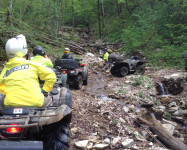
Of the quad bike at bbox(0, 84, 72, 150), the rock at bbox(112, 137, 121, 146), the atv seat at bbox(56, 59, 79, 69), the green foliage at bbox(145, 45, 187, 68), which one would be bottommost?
the rock at bbox(112, 137, 121, 146)

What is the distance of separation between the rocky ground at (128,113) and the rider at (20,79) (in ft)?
5.18

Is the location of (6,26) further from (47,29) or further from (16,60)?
(47,29)

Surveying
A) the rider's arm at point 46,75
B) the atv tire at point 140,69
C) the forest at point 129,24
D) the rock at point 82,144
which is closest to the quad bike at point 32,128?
the rider's arm at point 46,75

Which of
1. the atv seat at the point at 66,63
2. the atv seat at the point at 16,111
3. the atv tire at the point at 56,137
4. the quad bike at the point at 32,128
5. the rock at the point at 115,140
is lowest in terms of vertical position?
the rock at the point at 115,140

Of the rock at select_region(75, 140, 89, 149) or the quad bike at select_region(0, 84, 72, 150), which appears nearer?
the quad bike at select_region(0, 84, 72, 150)

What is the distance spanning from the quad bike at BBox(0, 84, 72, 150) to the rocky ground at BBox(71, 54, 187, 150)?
1008 millimetres

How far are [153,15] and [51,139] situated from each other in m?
18.7

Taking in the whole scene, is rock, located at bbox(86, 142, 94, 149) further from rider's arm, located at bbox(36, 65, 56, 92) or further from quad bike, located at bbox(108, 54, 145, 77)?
quad bike, located at bbox(108, 54, 145, 77)

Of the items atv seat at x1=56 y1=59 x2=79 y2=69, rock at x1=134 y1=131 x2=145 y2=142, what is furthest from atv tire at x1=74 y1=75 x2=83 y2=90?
rock at x1=134 y1=131 x2=145 y2=142

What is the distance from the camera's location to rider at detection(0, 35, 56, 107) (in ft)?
7.22

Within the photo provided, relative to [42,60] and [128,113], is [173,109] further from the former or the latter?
[42,60]

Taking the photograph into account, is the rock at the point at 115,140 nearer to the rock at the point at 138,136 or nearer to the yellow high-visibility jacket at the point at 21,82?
the rock at the point at 138,136

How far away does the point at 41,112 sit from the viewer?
2195mm

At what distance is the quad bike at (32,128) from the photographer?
1.83 m
